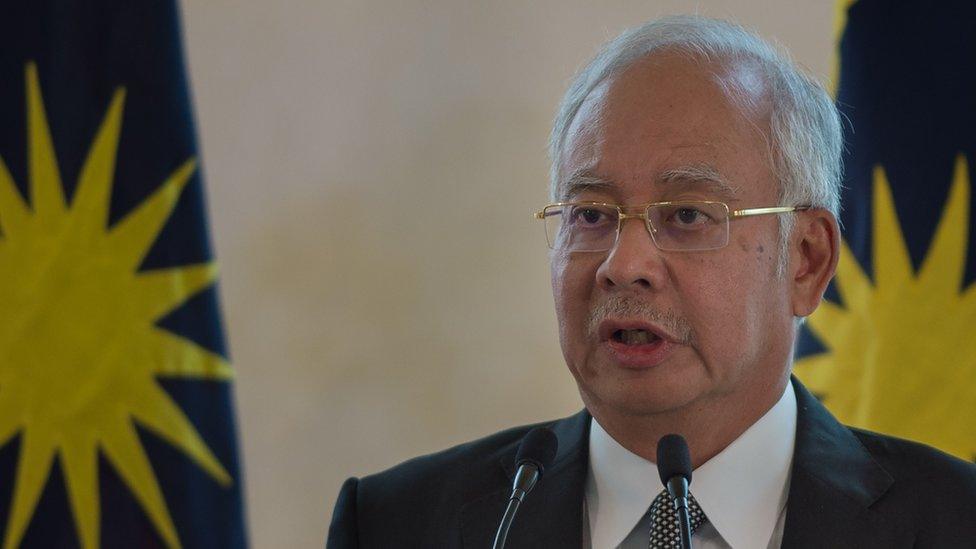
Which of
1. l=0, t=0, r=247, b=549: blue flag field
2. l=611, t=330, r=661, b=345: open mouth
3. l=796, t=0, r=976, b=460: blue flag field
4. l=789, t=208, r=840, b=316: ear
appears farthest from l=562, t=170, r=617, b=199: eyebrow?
l=0, t=0, r=247, b=549: blue flag field

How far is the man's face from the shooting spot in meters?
1.86

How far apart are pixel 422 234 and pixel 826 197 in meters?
1.26

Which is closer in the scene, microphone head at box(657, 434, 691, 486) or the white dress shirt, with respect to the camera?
microphone head at box(657, 434, 691, 486)

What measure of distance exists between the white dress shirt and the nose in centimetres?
34

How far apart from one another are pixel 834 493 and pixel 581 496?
0.45 metres

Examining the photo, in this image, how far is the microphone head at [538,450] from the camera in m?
1.73

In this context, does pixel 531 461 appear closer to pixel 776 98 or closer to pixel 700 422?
pixel 700 422

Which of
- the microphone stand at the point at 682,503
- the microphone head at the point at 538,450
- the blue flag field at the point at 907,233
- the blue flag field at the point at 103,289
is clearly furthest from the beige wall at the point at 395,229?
the microphone stand at the point at 682,503

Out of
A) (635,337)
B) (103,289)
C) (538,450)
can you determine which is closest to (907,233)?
(635,337)

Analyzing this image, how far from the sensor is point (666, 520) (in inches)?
75.2

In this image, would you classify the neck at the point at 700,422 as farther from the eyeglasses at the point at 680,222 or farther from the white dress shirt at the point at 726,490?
the eyeglasses at the point at 680,222

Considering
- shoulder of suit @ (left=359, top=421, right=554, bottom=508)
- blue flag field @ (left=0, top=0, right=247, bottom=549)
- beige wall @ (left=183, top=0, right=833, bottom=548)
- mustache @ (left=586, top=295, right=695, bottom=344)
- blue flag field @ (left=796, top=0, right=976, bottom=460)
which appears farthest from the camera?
beige wall @ (left=183, top=0, right=833, bottom=548)

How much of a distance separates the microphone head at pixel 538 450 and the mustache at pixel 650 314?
24 centimetres

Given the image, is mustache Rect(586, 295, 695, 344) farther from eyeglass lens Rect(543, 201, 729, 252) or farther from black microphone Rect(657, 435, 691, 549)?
black microphone Rect(657, 435, 691, 549)
